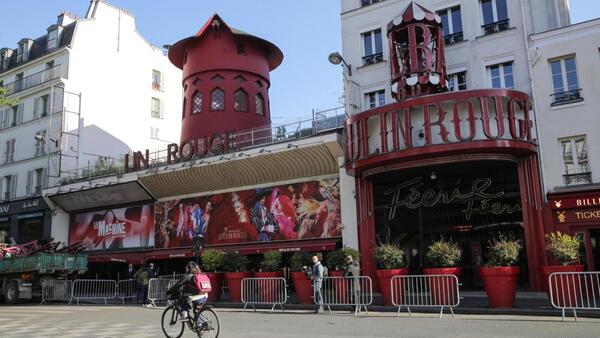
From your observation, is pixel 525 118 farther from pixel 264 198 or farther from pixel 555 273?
pixel 264 198

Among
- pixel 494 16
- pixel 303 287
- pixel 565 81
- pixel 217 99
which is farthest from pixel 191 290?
pixel 217 99

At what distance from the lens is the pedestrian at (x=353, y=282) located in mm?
13405

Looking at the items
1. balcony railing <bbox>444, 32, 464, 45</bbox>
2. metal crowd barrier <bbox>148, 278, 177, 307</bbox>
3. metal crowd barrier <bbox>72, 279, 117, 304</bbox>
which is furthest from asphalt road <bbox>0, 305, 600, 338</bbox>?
balcony railing <bbox>444, 32, 464, 45</bbox>

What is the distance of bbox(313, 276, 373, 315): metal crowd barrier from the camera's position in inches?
536

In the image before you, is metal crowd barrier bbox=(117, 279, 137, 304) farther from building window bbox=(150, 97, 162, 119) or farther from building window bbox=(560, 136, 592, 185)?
→ building window bbox=(150, 97, 162, 119)

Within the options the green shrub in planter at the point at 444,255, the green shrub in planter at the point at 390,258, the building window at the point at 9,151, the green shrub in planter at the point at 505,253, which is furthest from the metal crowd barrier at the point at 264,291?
the building window at the point at 9,151

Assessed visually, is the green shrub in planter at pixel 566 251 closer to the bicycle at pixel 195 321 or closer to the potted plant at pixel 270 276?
the potted plant at pixel 270 276

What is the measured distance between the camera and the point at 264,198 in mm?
21609

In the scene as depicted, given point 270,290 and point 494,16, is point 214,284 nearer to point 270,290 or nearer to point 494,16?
point 270,290

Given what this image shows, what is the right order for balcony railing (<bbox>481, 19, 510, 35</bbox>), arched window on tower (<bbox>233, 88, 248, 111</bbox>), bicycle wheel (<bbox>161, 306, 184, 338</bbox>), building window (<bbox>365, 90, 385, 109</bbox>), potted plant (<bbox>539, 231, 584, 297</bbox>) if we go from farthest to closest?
arched window on tower (<bbox>233, 88, 248, 111</bbox>), building window (<bbox>365, 90, 385, 109</bbox>), balcony railing (<bbox>481, 19, 510, 35</bbox>), potted plant (<bbox>539, 231, 584, 297</bbox>), bicycle wheel (<bbox>161, 306, 184, 338</bbox>)

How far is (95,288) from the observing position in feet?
65.6

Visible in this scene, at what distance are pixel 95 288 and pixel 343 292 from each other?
10.2 m

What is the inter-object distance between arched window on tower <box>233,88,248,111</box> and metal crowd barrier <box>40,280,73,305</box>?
408 inches

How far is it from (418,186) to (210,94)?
11.8 m
